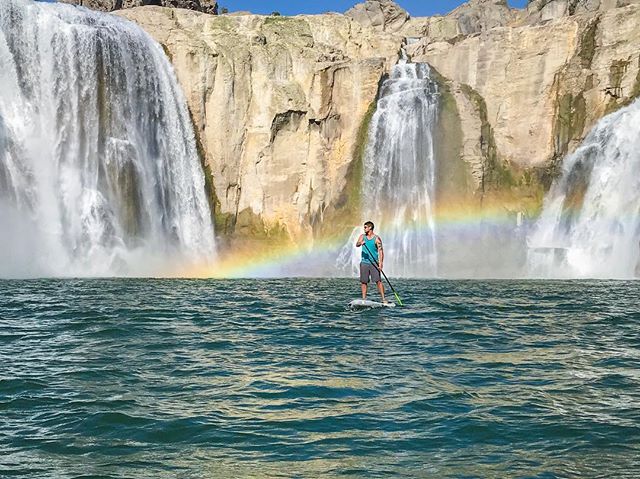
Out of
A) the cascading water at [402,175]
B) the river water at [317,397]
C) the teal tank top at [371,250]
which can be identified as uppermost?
the cascading water at [402,175]

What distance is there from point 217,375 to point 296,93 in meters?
36.6

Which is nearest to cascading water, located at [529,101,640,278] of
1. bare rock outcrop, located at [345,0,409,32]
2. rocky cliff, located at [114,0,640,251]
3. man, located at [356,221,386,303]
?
rocky cliff, located at [114,0,640,251]

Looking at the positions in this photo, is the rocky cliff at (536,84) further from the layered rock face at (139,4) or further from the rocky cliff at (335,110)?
the layered rock face at (139,4)

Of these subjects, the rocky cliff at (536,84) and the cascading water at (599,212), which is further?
the rocky cliff at (536,84)

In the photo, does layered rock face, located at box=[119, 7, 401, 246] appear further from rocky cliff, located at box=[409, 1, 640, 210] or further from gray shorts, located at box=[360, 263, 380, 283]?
gray shorts, located at box=[360, 263, 380, 283]

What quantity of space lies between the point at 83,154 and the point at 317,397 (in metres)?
31.3

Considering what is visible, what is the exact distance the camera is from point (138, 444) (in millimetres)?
6141

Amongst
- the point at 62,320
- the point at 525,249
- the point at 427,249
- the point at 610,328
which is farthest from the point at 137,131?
the point at 610,328

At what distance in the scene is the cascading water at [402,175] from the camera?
4094cm

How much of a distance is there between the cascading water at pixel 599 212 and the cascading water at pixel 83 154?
18.8 meters

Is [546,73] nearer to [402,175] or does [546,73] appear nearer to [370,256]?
A: [402,175]

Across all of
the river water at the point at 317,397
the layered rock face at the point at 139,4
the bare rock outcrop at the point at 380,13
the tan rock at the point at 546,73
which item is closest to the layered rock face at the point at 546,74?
the tan rock at the point at 546,73

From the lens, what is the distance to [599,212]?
3716 cm

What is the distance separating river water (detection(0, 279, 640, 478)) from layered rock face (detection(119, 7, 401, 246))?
28336 millimetres
